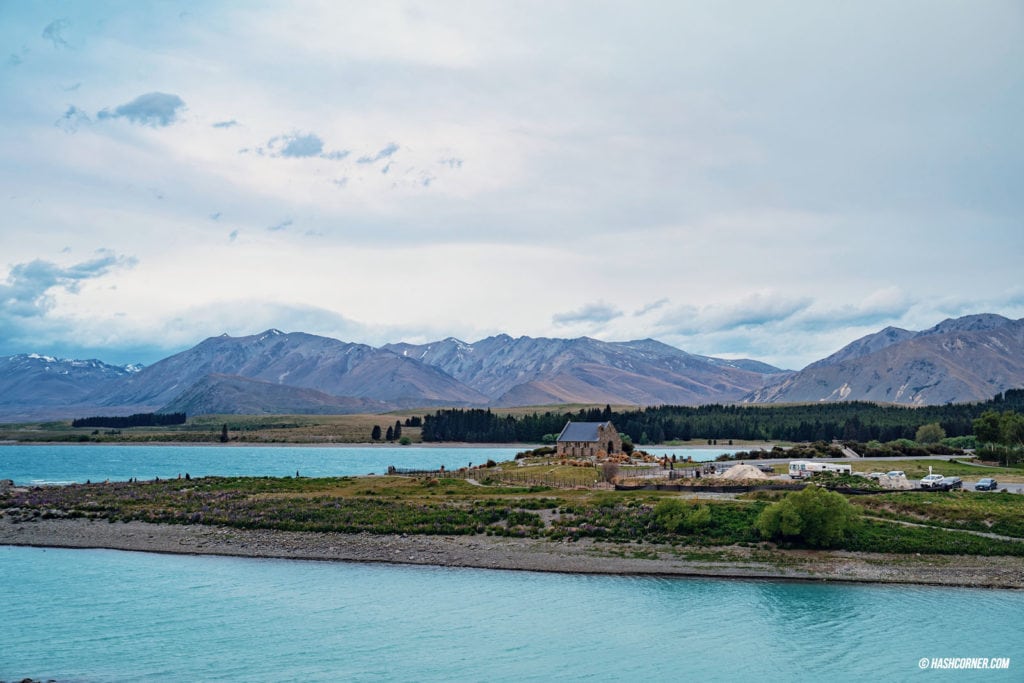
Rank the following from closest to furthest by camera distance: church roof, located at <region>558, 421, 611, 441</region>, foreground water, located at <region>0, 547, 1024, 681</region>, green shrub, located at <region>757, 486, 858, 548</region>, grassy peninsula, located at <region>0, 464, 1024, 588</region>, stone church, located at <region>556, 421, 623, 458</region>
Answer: foreground water, located at <region>0, 547, 1024, 681</region>, grassy peninsula, located at <region>0, 464, 1024, 588</region>, green shrub, located at <region>757, 486, 858, 548</region>, stone church, located at <region>556, 421, 623, 458</region>, church roof, located at <region>558, 421, 611, 441</region>

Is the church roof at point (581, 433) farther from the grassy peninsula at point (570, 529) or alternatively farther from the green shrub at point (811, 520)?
the green shrub at point (811, 520)

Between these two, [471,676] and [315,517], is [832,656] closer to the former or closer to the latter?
[471,676]

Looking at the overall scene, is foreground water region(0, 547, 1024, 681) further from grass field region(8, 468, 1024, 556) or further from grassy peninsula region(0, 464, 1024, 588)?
grass field region(8, 468, 1024, 556)

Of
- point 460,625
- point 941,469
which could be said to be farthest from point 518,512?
point 941,469

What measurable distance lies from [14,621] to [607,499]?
3875cm

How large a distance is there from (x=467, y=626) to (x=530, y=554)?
13.9m

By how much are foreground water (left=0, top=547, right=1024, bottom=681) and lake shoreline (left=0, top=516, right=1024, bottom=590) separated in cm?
150

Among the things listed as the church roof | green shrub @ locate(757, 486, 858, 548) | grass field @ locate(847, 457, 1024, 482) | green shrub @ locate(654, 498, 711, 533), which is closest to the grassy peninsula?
green shrub @ locate(654, 498, 711, 533)

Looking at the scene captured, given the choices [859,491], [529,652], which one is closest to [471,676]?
[529,652]

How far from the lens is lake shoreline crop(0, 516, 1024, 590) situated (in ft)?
158

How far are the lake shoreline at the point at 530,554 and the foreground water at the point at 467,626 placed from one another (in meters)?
1.50

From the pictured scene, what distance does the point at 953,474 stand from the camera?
269 ft

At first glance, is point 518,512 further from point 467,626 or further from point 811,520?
point 467,626

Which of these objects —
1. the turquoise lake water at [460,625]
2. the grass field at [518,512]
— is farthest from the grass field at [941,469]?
the turquoise lake water at [460,625]
